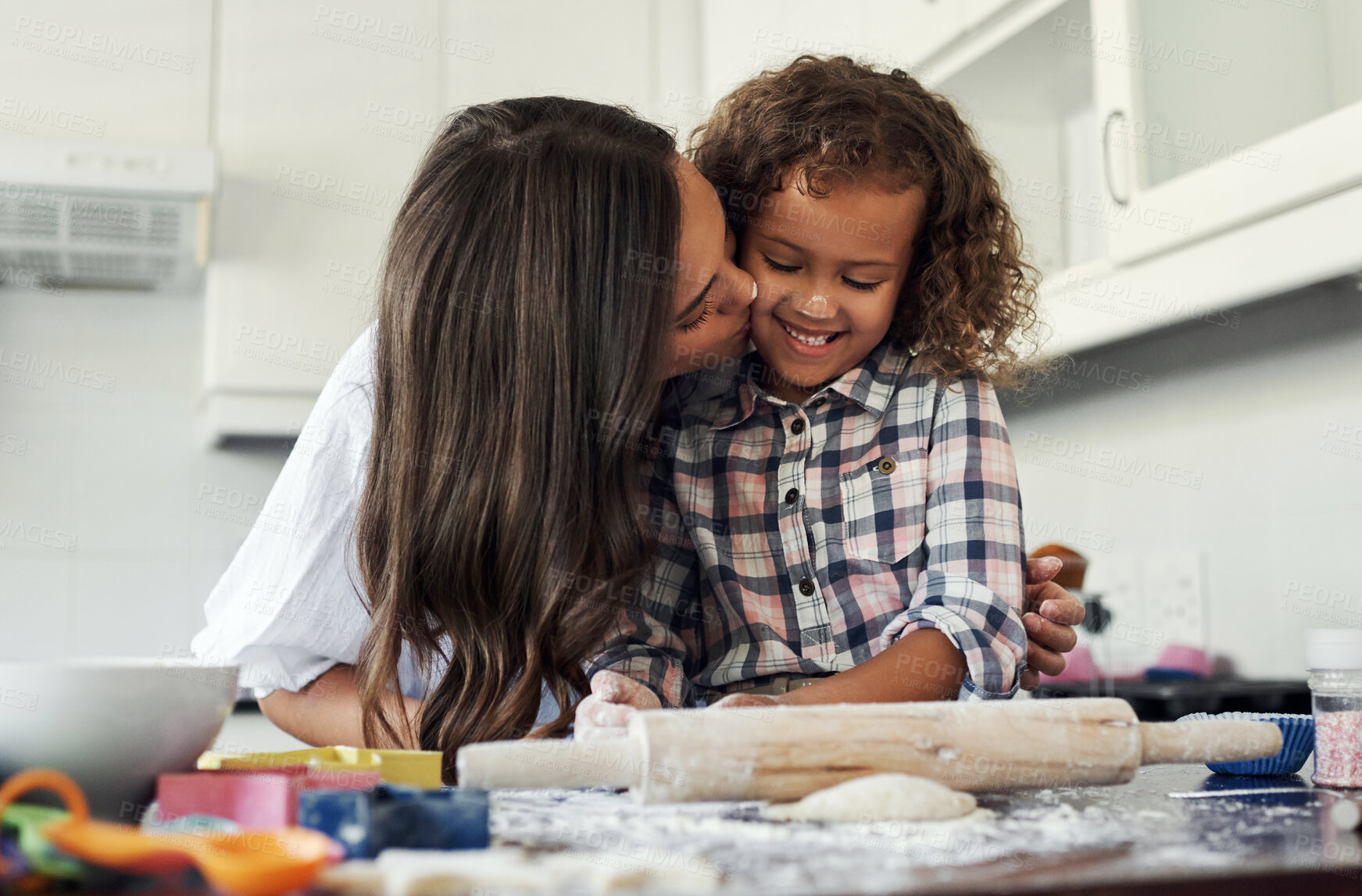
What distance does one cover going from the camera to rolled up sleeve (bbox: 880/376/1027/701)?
0.94m

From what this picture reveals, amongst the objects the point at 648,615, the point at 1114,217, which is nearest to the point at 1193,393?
the point at 1114,217

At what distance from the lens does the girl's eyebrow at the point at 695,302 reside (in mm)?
999

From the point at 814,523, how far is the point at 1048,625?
0.77 ft

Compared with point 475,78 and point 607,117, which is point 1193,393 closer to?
point 607,117

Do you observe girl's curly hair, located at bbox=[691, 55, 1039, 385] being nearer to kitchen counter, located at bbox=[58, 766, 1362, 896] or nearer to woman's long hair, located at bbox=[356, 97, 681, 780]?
woman's long hair, located at bbox=[356, 97, 681, 780]

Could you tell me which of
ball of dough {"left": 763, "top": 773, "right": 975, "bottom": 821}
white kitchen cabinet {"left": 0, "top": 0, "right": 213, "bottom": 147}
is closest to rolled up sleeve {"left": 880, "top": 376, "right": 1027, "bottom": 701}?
ball of dough {"left": 763, "top": 773, "right": 975, "bottom": 821}

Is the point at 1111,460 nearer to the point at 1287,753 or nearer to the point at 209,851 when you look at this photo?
the point at 1287,753

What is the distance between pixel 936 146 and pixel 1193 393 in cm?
82

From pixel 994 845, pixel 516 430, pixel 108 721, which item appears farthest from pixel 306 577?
pixel 994 845

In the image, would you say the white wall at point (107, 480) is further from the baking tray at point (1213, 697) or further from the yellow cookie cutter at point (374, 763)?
the yellow cookie cutter at point (374, 763)

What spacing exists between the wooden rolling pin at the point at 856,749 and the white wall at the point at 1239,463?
3.20ft

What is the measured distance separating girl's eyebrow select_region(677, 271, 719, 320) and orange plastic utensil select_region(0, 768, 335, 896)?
25.1 inches

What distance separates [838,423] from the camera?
1174mm

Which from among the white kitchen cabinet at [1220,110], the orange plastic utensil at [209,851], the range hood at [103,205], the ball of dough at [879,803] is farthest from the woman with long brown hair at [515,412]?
the range hood at [103,205]
